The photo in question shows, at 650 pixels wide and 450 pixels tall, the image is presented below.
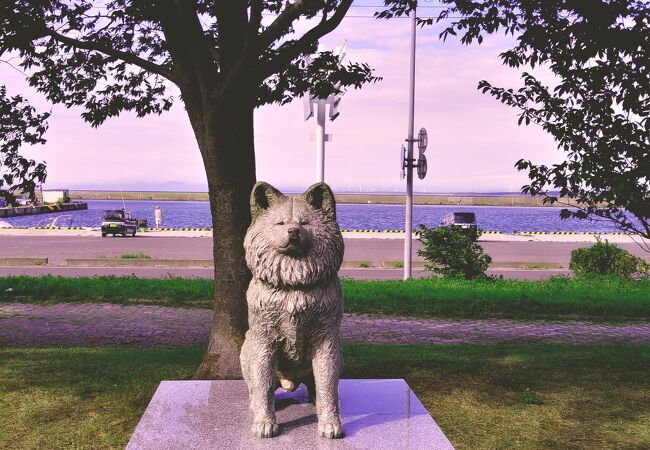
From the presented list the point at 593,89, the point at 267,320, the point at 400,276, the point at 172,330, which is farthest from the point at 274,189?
the point at 400,276

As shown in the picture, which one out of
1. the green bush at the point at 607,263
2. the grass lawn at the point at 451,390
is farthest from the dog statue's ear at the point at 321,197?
the green bush at the point at 607,263

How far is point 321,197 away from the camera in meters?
4.05

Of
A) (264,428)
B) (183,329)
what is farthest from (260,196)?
(183,329)

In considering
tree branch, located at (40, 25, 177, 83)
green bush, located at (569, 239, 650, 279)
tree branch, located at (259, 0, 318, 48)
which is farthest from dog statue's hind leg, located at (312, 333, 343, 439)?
green bush, located at (569, 239, 650, 279)

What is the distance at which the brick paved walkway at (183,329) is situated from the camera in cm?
945

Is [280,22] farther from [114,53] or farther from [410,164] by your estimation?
[410,164]

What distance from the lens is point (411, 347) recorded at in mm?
8742

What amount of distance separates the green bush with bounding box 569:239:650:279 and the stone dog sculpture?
1319cm

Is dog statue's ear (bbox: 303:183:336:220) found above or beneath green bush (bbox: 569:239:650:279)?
above

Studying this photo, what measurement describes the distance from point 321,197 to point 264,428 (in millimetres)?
1466

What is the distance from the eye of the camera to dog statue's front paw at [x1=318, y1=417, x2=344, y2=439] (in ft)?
12.5

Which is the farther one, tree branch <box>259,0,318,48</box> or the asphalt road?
the asphalt road

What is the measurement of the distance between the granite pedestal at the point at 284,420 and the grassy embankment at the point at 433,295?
23.6 feet

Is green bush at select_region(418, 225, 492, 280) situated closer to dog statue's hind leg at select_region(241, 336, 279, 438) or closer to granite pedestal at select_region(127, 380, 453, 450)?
granite pedestal at select_region(127, 380, 453, 450)
